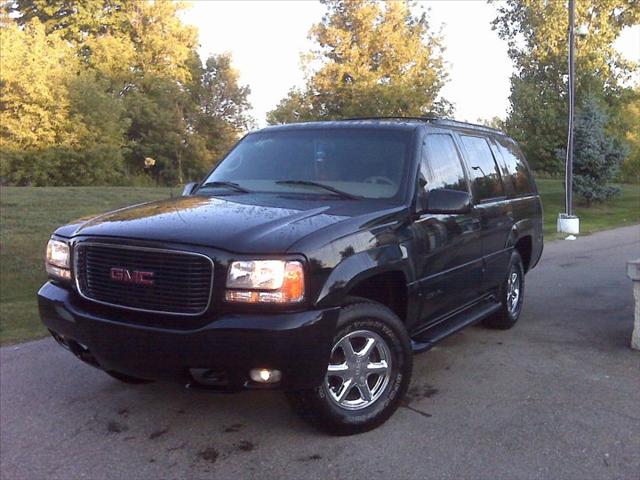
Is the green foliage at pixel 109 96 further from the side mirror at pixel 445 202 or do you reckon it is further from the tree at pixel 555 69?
the side mirror at pixel 445 202

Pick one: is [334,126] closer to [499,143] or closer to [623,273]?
[499,143]

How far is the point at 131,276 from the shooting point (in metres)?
3.66

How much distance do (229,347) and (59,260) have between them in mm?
1471

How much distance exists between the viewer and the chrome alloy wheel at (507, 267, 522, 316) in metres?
6.29

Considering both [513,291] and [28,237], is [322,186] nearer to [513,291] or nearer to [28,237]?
[513,291]

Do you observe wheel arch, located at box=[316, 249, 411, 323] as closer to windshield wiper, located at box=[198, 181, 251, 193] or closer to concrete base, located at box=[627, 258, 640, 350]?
windshield wiper, located at box=[198, 181, 251, 193]

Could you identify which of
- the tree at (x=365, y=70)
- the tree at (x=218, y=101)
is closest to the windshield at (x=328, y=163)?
the tree at (x=365, y=70)

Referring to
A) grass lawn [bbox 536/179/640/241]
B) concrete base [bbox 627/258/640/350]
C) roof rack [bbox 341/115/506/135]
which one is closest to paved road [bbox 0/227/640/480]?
concrete base [bbox 627/258/640/350]

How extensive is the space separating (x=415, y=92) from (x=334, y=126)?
1941 centimetres

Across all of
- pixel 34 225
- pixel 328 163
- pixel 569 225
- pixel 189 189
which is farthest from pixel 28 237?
pixel 569 225

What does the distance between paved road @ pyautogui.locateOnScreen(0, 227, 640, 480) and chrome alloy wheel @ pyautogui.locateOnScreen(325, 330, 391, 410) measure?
0.77ft

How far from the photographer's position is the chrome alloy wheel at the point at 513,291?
20.6ft

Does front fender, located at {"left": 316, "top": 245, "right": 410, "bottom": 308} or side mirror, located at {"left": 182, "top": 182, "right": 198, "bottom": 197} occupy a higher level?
side mirror, located at {"left": 182, "top": 182, "right": 198, "bottom": 197}

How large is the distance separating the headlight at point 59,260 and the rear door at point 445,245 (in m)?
2.20
